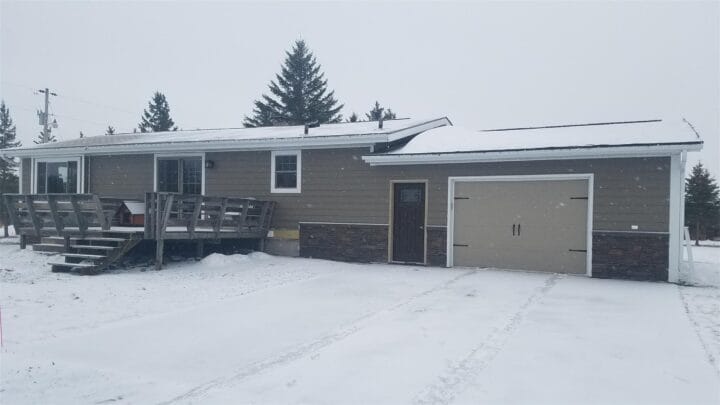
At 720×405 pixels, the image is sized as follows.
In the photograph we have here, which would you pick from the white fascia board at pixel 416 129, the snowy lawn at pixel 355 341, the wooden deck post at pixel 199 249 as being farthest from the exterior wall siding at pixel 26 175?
the white fascia board at pixel 416 129

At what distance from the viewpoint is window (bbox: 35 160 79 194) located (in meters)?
16.2

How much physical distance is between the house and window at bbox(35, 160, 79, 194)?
3.15ft

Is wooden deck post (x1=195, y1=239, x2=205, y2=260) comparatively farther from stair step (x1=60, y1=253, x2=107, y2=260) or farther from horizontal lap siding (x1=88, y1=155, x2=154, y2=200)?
horizontal lap siding (x1=88, y1=155, x2=154, y2=200)

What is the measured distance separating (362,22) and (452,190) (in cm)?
6811

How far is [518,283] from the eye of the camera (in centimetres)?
951

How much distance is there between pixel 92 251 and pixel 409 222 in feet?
23.0

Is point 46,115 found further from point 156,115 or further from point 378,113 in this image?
point 378,113

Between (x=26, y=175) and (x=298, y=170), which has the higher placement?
(x=298, y=170)

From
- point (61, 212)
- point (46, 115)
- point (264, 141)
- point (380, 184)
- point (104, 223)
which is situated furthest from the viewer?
point (46, 115)

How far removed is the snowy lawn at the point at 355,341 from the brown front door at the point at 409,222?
8.35 ft

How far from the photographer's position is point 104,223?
417 inches

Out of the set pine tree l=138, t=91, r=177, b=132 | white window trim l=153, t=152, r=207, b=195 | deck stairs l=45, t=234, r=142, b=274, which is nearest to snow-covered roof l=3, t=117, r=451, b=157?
white window trim l=153, t=152, r=207, b=195

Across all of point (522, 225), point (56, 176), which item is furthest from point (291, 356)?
point (56, 176)

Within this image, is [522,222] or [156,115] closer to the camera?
[522,222]
